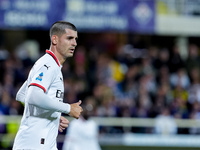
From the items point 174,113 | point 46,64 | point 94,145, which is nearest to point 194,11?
point 174,113

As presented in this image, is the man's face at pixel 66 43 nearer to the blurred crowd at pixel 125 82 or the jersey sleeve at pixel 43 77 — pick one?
the jersey sleeve at pixel 43 77

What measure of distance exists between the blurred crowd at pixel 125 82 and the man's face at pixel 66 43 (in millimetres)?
5916

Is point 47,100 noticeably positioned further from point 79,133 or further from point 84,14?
point 84,14

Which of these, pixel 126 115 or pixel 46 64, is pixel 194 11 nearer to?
pixel 126 115

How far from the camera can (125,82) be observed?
12758 mm

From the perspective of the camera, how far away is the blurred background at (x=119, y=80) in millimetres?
11344

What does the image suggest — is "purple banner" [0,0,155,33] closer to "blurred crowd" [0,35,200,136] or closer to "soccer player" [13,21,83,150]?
"blurred crowd" [0,35,200,136]

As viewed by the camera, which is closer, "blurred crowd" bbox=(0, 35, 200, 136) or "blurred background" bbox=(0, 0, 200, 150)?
"blurred background" bbox=(0, 0, 200, 150)

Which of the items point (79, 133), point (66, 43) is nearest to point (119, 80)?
point (79, 133)

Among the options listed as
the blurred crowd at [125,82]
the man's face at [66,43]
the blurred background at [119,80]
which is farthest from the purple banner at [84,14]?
the man's face at [66,43]

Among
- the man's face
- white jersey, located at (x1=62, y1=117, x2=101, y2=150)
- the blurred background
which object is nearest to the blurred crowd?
the blurred background

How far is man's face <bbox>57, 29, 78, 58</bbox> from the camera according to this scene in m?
4.62

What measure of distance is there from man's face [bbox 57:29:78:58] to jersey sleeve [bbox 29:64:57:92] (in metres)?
0.28

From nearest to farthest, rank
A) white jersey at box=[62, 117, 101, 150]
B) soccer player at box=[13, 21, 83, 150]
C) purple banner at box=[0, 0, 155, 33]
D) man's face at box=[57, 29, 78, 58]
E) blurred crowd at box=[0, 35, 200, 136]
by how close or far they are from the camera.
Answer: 1. soccer player at box=[13, 21, 83, 150]
2. man's face at box=[57, 29, 78, 58]
3. white jersey at box=[62, 117, 101, 150]
4. blurred crowd at box=[0, 35, 200, 136]
5. purple banner at box=[0, 0, 155, 33]
